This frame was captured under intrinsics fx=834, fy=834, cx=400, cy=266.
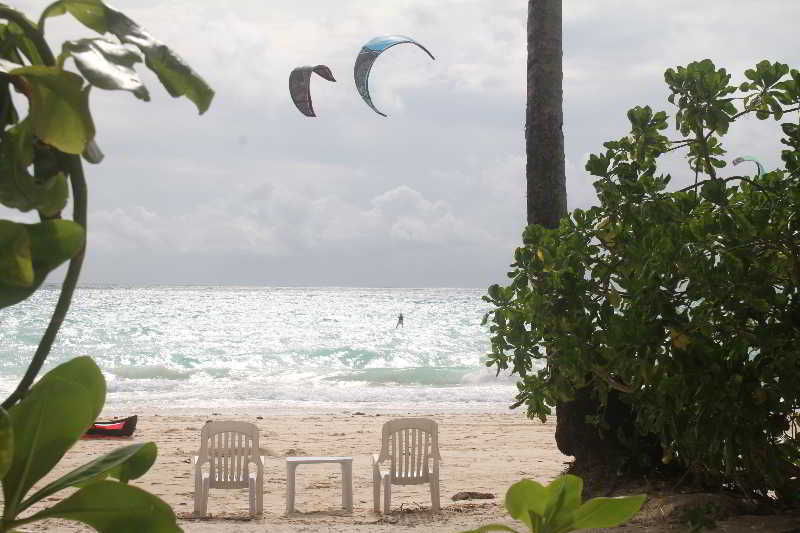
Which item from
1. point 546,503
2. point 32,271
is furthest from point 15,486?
point 546,503

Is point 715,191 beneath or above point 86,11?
above

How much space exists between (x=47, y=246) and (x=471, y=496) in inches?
295

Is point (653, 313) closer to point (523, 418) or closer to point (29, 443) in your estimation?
point (29, 443)

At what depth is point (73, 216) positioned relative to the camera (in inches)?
18.5

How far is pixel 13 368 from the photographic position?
25016mm

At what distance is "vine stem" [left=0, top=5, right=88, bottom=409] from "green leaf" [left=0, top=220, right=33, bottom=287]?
0.18 feet

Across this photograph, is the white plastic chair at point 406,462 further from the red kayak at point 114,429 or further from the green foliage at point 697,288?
the red kayak at point 114,429

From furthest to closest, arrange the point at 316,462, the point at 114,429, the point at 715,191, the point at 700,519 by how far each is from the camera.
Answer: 1. the point at 114,429
2. the point at 316,462
3. the point at 700,519
4. the point at 715,191

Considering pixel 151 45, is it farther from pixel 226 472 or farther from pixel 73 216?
pixel 226 472

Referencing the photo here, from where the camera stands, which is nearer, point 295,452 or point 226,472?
point 226,472

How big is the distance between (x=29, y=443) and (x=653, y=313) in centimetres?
329

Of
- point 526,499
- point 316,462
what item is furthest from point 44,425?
point 316,462

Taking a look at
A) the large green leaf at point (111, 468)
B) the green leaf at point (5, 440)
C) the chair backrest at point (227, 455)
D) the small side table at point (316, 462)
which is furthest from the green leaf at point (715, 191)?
the chair backrest at point (227, 455)

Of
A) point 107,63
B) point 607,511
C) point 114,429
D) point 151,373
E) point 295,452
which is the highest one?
point 107,63
